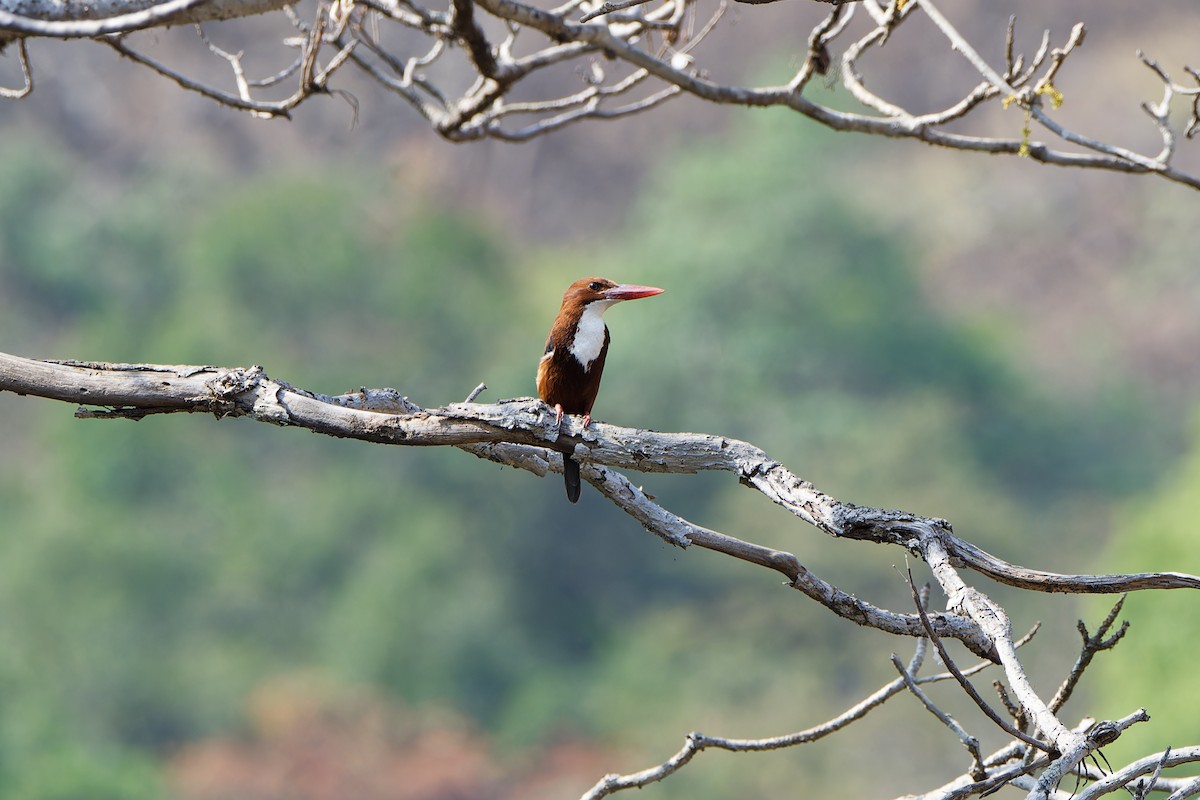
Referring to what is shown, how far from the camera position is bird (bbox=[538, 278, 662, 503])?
12.2ft

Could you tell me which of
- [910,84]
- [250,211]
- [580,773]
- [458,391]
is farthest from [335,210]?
[580,773]

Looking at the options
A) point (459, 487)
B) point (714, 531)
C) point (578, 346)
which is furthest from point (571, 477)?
point (459, 487)

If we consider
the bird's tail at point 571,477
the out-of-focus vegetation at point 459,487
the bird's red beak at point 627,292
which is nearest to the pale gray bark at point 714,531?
the bird's tail at point 571,477

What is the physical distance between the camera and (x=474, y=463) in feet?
116

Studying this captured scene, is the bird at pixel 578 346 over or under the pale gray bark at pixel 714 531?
over

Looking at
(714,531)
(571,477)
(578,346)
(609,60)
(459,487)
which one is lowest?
(714,531)

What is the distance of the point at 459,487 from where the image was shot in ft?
116

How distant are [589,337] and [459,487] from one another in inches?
1246

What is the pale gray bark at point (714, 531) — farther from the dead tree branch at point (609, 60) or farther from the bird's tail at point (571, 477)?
the dead tree branch at point (609, 60)

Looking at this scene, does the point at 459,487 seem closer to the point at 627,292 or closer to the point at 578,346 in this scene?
the point at 578,346

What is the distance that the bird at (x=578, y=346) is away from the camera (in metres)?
3.73

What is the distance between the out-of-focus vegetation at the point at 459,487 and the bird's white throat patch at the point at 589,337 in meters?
21.6

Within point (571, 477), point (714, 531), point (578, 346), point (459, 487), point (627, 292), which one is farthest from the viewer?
point (459, 487)

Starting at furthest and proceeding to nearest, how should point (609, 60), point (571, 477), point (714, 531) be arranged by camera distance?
1. point (609, 60)
2. point (571, 477)
3. point (714, 531)
